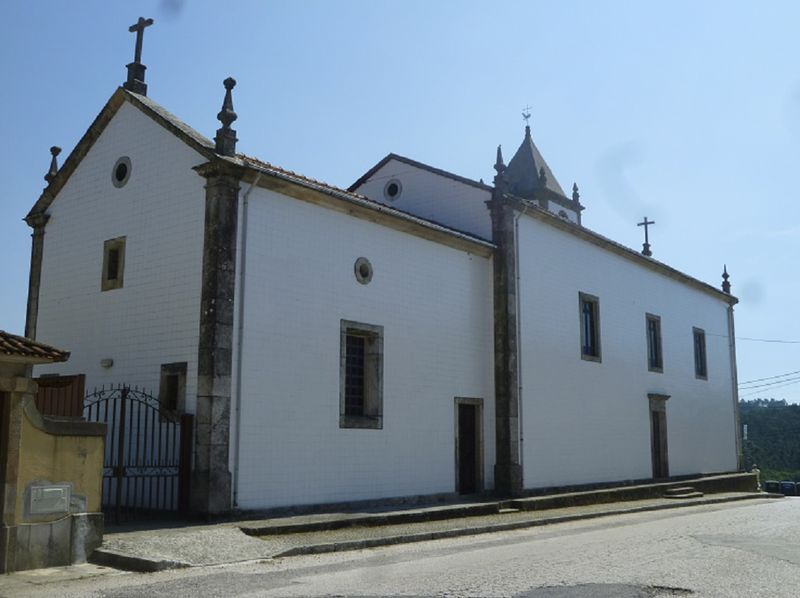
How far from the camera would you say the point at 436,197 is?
22.3 metres

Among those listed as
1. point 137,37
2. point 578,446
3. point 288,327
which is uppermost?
point 137,37

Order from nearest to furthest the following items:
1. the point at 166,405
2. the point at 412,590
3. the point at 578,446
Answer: the point at 412,590, the point at 166,405, the point at 578,446

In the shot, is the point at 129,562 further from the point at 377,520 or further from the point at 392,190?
the point at 392,190

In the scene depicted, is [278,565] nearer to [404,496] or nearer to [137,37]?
[404,496]

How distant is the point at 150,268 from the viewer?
15.7 meters

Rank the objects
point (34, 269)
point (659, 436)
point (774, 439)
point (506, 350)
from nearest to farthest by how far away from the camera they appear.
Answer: point (34, 269), point (506, 350), point (659, 436), point (774, 439)

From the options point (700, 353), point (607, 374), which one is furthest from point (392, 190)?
point (700, 353)

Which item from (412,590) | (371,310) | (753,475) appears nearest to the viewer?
(412,590)

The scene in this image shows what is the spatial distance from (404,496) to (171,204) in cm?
728

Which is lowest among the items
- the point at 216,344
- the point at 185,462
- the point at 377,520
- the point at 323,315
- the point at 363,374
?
the point at 377,520

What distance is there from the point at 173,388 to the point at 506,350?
836cm

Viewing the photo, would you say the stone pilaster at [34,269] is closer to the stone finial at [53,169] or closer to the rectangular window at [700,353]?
the stone finial at [53,169]

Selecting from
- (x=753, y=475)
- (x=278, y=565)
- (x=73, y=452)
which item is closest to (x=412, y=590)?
(x=278, y=565)

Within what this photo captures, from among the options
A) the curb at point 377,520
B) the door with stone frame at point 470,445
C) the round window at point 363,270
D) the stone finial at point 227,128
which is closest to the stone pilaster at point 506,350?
the door with stone frame at point 470,445
